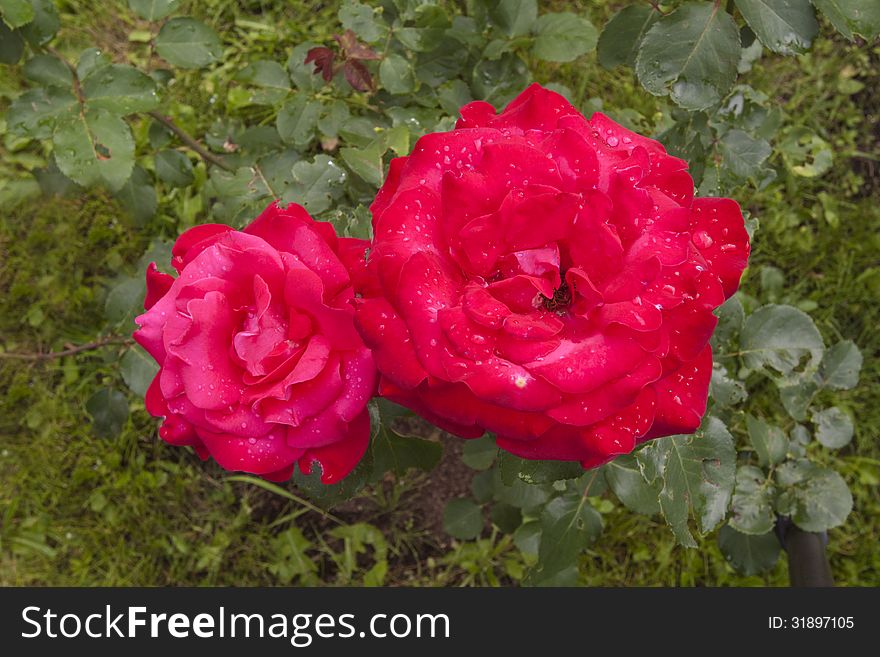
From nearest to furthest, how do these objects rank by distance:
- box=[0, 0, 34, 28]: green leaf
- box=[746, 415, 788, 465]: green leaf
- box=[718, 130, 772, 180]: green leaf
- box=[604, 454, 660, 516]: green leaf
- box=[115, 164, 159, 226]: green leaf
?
box=[0, 0, 34, 28]: green leaf
box=[604, 454, 660, 516]: green leaf
box=[718, 130, 772, 180]: green leaf
box=[746, 415, 788, 465]: green leaf
box=[115, 164, 159, 226]: green leaf

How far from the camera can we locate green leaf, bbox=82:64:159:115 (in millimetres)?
1417

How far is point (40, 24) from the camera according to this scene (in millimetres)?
1425

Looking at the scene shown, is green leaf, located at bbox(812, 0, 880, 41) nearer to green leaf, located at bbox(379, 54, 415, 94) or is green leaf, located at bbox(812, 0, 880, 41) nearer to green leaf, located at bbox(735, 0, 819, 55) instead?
green leaf, located at bbox(735, 0, 819, 55)

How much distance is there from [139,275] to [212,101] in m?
1.09

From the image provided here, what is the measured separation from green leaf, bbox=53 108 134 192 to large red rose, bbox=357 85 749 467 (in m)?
0.82

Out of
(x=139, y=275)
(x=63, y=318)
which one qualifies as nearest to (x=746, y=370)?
(x=139, y=275)

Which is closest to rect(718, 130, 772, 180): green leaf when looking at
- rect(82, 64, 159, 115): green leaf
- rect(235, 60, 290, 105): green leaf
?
rect(235, 60, 290, 105): green leaf

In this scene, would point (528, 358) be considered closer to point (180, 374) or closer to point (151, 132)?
point (180, 374)

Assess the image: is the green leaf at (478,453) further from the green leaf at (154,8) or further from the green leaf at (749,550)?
the green leaf at (154,8)

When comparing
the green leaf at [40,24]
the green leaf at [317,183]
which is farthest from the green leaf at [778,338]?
the green leaf at [40,24]

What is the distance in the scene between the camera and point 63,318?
2562 millimetres

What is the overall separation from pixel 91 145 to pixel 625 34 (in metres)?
0.97

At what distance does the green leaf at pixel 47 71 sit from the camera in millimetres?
1447

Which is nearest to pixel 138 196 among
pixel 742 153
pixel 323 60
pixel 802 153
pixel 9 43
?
pixel 9 43
